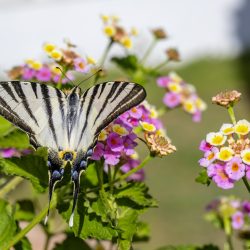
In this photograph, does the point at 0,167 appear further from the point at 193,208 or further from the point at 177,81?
the point at 193,208

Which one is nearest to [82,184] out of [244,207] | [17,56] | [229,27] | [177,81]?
[244,207]

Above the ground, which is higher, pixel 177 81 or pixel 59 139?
pixel 177 81

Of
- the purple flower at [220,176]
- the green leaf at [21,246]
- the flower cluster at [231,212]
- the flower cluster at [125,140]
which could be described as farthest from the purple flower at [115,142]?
the flower cluster at [231,212]

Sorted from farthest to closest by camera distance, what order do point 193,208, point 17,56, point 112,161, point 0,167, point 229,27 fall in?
point 229,27 < point 17,56 < point 193,208 < point 0,167 < point 112,161

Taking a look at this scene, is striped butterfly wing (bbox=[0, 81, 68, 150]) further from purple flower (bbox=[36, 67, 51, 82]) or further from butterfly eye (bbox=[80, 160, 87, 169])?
purple flower (bbox=[36, 67, 51, 82])

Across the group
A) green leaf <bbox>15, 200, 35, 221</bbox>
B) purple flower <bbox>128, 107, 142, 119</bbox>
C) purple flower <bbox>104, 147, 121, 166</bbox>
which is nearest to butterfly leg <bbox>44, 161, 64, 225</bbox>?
purple flower <bbox>104, 147, 121, 166</bbox>

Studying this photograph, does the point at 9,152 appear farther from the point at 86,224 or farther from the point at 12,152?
the point at 86,224

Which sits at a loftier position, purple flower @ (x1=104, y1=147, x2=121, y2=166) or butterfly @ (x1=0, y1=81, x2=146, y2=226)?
butterfly @ (x1=0, y1=81, x2=146, y2=226)

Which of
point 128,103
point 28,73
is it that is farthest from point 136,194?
point 28,73
